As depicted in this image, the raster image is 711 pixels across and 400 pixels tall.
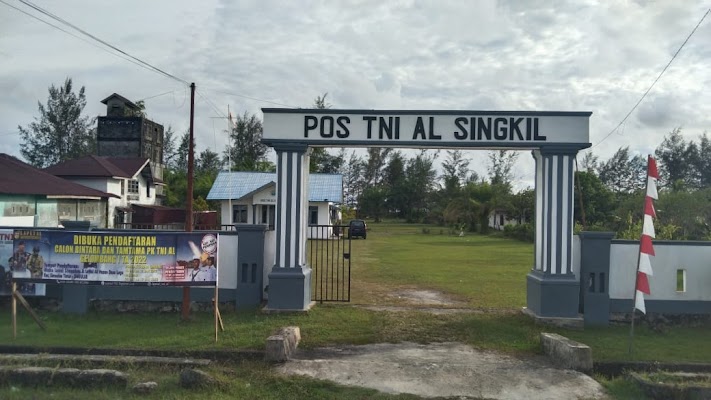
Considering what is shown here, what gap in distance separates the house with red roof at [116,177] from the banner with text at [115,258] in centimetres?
2360

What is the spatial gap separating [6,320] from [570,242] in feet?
33.1

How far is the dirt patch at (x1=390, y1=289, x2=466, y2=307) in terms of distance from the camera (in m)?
11.7

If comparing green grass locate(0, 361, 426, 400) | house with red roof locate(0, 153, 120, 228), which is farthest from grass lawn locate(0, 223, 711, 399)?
house with red roof locate(0, 153, 120, 228)

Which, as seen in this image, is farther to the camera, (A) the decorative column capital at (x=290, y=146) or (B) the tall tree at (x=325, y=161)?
(B) the tall tree at (x=325, y=161)

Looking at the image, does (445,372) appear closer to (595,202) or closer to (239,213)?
(239,213)

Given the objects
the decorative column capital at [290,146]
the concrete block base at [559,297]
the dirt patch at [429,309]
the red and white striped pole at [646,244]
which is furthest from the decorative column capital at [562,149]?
the decorative column capital at [290,146]

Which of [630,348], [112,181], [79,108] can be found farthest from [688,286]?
[79,108]

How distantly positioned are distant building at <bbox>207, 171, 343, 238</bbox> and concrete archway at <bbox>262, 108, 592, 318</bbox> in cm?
2290

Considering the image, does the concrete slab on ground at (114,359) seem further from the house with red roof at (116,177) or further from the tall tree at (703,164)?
the tall tree at (703,164)

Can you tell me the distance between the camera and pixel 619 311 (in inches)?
383

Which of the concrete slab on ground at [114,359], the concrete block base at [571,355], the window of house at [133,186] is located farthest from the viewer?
the window of house at [133,186]

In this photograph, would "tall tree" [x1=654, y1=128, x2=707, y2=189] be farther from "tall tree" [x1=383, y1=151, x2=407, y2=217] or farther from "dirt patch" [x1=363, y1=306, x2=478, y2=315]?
"dirt patch" [x1=363, y1=306, x2=478, y2=315]

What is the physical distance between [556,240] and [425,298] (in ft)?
12.1

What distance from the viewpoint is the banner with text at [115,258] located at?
29.4 ft
